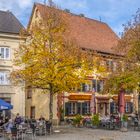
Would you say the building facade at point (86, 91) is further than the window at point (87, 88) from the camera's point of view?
No

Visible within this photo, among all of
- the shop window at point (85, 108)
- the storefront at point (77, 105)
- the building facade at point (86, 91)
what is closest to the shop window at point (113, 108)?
the building facade at point (86, 91)

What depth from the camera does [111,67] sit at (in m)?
42.7

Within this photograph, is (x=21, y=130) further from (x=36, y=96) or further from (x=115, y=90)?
(x=36, y=96)

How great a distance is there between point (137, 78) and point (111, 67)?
21.7 feet

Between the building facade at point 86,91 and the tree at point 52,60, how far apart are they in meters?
9.18

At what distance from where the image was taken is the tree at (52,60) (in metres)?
32.2

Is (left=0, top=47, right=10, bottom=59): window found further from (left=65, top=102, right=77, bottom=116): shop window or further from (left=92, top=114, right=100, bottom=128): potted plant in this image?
(left=92, top=114, right=100, bottom=128): potted plant

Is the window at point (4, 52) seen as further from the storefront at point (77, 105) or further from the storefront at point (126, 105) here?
the storefront at point (126, 105)

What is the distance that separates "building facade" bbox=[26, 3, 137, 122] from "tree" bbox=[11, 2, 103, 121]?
9.18 m

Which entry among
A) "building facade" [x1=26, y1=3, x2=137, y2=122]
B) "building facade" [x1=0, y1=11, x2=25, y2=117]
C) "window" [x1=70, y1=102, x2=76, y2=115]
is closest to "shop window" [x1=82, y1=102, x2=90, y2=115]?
"building facade" [x1=26, y1=3, x2=137, y2=122]

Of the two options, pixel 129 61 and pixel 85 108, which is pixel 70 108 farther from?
pixel 129 61

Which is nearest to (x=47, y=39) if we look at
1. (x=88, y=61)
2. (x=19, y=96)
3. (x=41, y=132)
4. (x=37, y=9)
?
(x=88, y=61)

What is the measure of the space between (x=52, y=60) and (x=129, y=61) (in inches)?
341

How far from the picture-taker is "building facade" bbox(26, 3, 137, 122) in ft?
160
